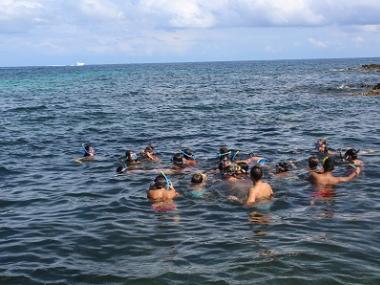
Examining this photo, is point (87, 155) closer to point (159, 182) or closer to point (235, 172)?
point (235, 172)

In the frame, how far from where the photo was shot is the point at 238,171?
16.0 metres

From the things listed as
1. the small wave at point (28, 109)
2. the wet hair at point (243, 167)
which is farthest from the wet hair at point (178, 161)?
the small wave at point (28, 109)

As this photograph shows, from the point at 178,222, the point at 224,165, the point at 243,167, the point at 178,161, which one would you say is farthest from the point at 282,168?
the point at 178,222

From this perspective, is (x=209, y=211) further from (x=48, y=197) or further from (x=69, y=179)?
(x=69, y=179)

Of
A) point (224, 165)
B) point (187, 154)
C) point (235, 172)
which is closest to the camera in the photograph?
point (235, 172)

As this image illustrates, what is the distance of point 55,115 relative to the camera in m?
37.0

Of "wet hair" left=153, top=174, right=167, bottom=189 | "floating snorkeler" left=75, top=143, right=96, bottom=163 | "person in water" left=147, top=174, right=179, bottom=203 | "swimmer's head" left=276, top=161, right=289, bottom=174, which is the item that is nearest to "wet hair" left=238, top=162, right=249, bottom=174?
"swimmer's head" left=276, top=161, right=289, bottom=174

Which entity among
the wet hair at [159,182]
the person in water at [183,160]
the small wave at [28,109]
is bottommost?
the small wave at [28,109]

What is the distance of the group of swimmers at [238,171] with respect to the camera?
540 inches

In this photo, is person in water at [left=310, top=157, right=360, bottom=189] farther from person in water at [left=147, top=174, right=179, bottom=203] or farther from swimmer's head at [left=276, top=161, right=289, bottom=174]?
person in water at [left=147, top=174, right=179, bottom=203]

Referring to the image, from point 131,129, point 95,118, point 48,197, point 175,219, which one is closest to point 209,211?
point 175,219

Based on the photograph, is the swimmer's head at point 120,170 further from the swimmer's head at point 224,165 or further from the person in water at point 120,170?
the swimmer's head at point 224,165

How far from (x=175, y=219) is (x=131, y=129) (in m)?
17.5

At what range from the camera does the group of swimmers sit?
1371 centimetres
